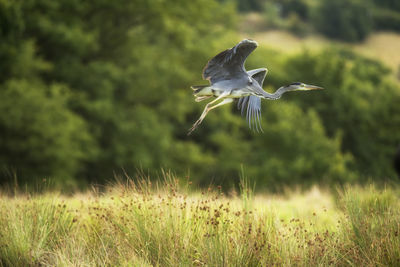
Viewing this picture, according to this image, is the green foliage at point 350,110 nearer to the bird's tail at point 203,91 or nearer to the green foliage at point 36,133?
the green foliage at point 36,133

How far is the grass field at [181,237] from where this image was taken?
430 centimetres

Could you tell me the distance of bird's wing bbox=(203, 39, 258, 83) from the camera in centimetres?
473

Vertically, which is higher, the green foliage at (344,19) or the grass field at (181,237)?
the green foliage at (344,19)

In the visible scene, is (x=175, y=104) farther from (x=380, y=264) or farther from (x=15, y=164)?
(x=380, y=264)

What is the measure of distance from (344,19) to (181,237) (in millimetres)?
48898

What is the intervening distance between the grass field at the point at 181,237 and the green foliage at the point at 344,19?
48.0 metres

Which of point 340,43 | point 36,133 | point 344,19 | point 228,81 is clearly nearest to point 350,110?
point 36,133

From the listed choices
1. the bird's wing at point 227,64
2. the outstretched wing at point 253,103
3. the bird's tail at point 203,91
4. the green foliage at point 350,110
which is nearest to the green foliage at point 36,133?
the outstretched wing at point 253,103

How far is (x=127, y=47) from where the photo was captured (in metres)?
21.2

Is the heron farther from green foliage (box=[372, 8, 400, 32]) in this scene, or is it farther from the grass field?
green foliage (box=[372, 8, 400, 32])

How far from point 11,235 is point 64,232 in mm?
544

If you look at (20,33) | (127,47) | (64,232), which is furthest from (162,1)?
(64,232)

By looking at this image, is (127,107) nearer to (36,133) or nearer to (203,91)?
(36,133)

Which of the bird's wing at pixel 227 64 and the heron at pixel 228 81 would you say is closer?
the bird's wing at pixel 227 64
